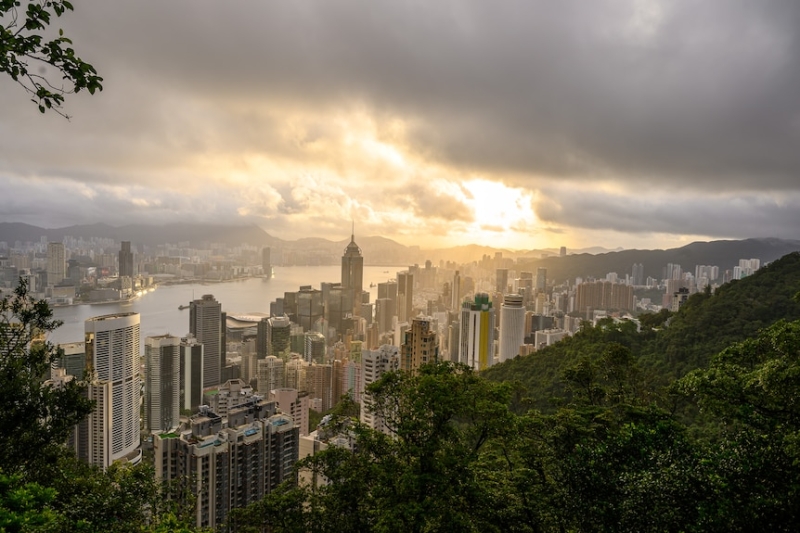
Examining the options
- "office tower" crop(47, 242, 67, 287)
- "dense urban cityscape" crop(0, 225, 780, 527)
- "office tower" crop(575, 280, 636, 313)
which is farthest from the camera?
"office tower" crop(575, 280, 636, 313)

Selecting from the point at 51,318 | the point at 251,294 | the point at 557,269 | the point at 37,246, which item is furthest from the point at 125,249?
the point at 557,269

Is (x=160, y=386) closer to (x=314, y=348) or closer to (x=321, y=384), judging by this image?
(x=321, y=384)

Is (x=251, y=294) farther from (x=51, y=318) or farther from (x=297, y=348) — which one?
(x=51, y=318)

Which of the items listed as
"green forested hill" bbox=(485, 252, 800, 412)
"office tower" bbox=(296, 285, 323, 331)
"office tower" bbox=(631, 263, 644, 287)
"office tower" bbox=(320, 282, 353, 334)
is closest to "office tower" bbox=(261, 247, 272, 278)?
"office tower" bbox=(320, 282, 353, 334)

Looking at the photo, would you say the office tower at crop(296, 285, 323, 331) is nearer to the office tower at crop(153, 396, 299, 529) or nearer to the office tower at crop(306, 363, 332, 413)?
the office tower at crop(306, 363, 332, 413)

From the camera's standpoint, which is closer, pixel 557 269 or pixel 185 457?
pixel 185 457
